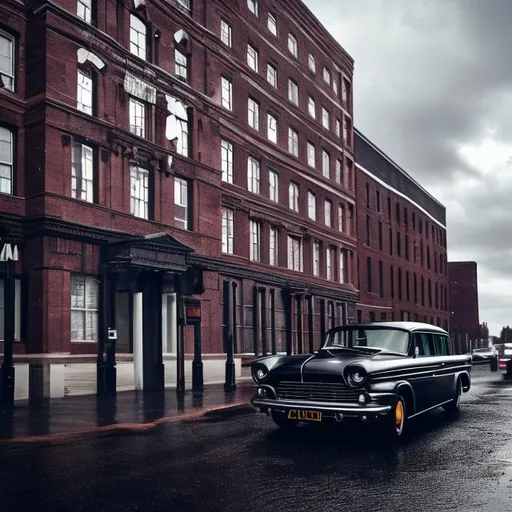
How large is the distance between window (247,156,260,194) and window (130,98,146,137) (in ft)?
25.0

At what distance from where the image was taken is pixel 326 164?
125 feet

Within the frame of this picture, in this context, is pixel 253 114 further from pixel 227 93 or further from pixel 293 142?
pixel 293 142

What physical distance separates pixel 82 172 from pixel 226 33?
11410 mm

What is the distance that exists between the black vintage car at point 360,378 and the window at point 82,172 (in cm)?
→ 1037

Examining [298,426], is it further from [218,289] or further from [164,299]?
[218,289]

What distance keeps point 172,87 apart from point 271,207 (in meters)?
8.39

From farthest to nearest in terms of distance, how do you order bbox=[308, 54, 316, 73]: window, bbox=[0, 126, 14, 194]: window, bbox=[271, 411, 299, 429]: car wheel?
bbox=[308, 54, 316, 73]: window < bbox=[0, 126, 14, 194]: window < bbox=[271, 411, 299, 429]: car wheel

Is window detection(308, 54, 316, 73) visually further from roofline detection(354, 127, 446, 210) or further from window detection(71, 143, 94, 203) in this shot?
window detection(71, 143, 94, 203)

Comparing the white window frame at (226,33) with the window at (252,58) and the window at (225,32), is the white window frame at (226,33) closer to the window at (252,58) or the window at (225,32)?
the window at (225,32)

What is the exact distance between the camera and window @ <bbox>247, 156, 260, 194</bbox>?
29.4 meters

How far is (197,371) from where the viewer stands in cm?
2170

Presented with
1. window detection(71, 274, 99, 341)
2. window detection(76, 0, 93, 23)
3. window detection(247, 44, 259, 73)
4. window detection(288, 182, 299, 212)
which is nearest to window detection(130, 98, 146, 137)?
window detection(76, 0, 93, 23)

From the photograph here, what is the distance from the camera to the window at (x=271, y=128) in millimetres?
31406

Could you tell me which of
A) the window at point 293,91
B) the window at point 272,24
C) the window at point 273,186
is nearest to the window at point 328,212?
the window at point 293,91
